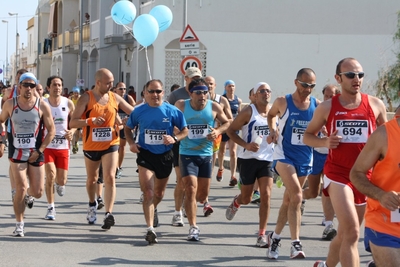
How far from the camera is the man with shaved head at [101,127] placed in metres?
10.6

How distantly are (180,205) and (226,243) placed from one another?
5.25ft

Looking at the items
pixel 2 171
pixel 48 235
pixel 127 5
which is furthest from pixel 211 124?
pixel 127 5

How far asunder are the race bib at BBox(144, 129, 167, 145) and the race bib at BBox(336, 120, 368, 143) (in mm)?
3294

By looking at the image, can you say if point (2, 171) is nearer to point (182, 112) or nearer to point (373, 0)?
point (182, 112)

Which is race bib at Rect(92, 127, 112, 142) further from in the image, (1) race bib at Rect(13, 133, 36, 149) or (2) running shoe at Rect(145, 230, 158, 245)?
(2) running shoe at Rect(145, 230, 158, 245)

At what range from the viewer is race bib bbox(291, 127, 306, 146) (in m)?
9.02

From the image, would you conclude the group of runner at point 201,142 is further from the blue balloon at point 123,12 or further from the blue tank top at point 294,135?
the blue balloon at point 123,12

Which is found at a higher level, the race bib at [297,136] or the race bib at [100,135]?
the race bib at [297,136]

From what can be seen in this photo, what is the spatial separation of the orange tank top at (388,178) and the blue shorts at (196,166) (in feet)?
15.8

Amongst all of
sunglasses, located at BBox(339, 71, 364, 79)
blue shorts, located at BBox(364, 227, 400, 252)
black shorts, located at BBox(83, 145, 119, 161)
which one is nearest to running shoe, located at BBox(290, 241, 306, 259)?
sunglasses, located at BBox(339, 71, 364, 79)

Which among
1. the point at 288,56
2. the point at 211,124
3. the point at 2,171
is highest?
the point at 288,56

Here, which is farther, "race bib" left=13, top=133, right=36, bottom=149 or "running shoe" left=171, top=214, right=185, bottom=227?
"running shoe" left=171, top=214, right=185, bottom=227

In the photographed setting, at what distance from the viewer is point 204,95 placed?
10.2 m

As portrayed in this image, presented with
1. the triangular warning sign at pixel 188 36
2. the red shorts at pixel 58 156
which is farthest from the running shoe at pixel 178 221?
the triangular warning sign at pixel 188 36
